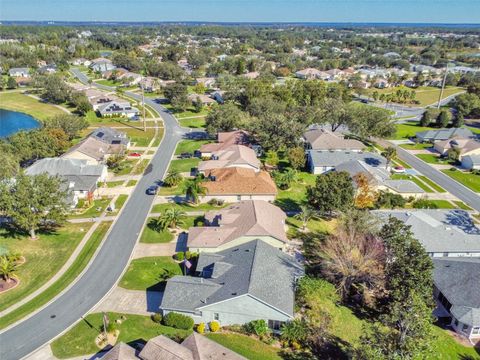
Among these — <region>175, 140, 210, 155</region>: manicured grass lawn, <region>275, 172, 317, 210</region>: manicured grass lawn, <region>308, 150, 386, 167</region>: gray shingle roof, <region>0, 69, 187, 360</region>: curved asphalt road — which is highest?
<region>308, 150, 386, 167</region>: gray shingle roof

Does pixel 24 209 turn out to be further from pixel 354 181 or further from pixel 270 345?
pixel 354 181

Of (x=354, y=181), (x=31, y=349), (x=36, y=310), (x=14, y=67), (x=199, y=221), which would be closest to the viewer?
(x=31, y=349)

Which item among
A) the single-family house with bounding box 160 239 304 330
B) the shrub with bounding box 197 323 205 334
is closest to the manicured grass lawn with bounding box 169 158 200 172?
the single-family house with bounding box 160 239 304 330

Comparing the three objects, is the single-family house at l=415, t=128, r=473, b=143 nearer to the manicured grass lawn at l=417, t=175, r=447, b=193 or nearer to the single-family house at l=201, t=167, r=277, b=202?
the manicured grass lawn at l=417, t=175, r=447, b=193

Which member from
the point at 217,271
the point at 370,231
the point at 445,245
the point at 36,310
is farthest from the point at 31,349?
the point at 445,245

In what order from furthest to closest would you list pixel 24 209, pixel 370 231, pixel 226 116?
pixel 226 116 < pixel 24 209 < pixel 370 231

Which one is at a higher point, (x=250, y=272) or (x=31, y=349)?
(x=250, y=272)

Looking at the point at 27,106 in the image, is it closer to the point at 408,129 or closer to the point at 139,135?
the point at 139,135
